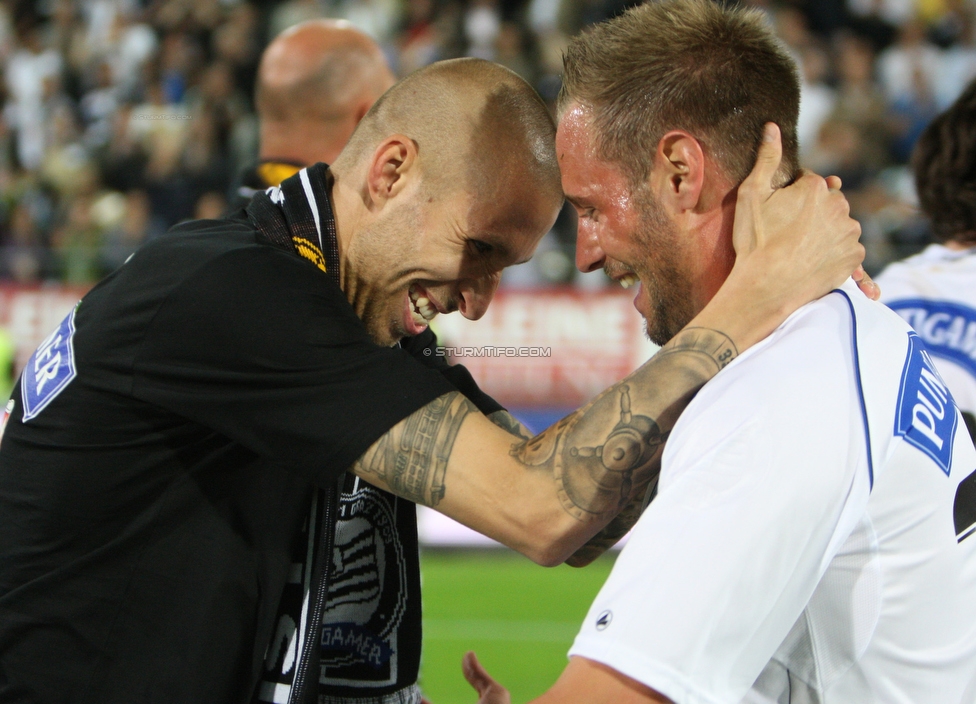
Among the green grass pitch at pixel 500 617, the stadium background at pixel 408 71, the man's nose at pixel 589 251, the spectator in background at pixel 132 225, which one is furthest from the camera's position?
the spectator in background at pixel 132 225

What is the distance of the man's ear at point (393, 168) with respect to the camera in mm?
2582

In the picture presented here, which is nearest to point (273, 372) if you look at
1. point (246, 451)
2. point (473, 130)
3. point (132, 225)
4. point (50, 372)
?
point (246, 451)

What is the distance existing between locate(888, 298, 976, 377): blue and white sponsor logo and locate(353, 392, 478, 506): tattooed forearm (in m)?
2.10

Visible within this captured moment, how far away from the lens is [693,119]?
1.98 m

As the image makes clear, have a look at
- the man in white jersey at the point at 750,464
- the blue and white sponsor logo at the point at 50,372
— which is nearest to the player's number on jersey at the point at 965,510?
the man in white jersey at the point at 750,464

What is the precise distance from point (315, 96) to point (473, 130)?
6.00 ft

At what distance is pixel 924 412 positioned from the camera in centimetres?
172

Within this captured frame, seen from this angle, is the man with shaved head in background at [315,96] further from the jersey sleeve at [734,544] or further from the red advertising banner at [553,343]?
the red advertising banner at [553,343]

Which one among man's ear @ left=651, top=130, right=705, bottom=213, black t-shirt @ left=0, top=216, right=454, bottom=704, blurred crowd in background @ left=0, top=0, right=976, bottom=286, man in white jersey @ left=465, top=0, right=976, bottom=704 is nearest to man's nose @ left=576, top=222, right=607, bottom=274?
man in white jersey @ left=465, top=0, right=976, bottom=704

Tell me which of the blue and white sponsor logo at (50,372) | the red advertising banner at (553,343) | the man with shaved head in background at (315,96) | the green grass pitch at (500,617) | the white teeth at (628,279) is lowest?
the green grass pitch at (500,617)

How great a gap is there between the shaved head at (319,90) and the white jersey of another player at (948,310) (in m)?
2.11

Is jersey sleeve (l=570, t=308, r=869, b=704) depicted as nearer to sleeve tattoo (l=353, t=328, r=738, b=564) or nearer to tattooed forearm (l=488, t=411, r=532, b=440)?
sleeve tattoo (l=353, t=328, r=738, b=564)

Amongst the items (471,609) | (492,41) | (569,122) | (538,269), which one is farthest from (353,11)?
(569,122)

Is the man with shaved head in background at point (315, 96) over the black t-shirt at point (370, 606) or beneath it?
over
